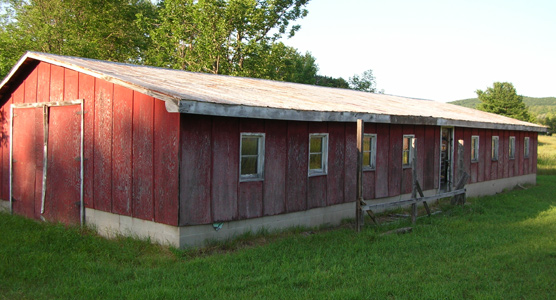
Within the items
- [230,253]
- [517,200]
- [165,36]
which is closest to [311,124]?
[230,253]

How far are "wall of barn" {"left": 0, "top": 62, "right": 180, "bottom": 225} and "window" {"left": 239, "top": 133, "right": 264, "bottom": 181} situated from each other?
1587 millimetres

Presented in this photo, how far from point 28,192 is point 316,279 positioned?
8.25 m

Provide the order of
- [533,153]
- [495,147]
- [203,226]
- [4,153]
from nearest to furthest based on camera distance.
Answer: [203,226] < [4,153] < [495,147] < [533,153]

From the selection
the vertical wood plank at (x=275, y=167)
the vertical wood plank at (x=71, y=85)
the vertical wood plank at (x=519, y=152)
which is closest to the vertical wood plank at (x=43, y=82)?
the vertical wood plank at (x=71, y=85)

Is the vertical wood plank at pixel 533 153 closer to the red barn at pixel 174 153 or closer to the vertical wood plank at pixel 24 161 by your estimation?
the red barn at pixel 174 153

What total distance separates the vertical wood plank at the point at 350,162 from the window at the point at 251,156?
296cm

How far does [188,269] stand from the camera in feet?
24.1

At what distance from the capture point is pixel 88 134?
34.1ft

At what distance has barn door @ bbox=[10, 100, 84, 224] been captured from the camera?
10.7 metres

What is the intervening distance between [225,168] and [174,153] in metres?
1.12

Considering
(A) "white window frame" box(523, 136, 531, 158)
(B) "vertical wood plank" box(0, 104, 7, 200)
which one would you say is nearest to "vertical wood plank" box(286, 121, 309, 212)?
(B) "vertical wood plank" box(0, 104, 7, 200)

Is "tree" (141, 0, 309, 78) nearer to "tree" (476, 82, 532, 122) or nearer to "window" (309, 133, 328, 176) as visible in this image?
"window" (309, 133, 328, 176)

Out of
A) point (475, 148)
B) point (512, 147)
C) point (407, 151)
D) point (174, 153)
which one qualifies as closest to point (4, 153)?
point (174, 153)

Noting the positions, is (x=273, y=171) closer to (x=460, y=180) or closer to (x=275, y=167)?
(x=275, y=167)
